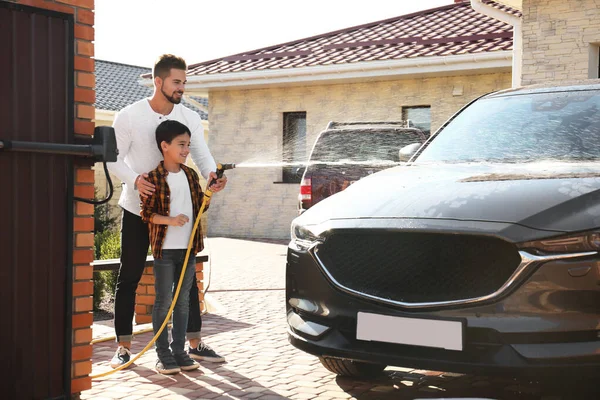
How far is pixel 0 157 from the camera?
3854mm

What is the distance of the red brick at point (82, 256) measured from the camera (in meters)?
4.32

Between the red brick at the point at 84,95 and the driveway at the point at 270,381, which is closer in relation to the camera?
the red brick at the point at 84,95

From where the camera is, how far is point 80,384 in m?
4.37

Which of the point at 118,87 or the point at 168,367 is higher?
the point at 118,87

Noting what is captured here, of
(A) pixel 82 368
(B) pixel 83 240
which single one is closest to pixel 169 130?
(B) pixel 83 240

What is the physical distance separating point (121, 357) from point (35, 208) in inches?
71.6

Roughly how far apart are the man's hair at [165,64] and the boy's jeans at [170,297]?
1.16 meters

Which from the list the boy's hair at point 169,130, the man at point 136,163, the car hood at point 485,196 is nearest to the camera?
the car hood at point 485,196

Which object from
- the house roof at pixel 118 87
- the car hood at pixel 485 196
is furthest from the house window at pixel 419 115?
the car hood at pixel 485 196

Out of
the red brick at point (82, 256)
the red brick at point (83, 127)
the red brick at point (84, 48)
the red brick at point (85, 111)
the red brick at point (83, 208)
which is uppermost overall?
the red brick at point (84, 48)

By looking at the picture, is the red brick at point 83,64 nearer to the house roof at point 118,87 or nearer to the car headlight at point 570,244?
the car headlight at point 570,244

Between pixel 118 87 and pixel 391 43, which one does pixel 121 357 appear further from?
pixel 118 87

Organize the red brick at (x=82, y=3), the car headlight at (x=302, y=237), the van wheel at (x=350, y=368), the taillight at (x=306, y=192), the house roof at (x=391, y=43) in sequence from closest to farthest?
1. the red brick at (x=82, y=3)
2. the car headlight at (x=302, y=237)
3. the van wheel at (x=350, y=368)
4. the taillight at (x=306, y=192)
5. the house roof at (x=391, y=43)

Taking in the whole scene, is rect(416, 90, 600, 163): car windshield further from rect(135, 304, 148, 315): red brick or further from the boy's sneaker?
Answer: rect(135, 304, 148, 315): red brick
